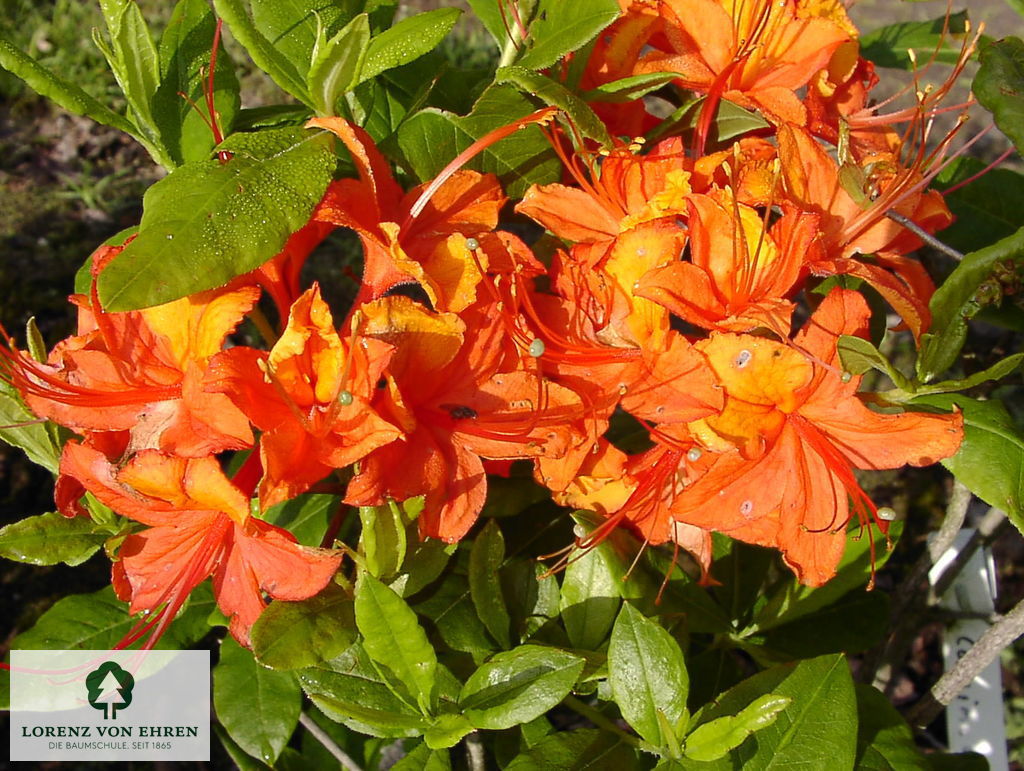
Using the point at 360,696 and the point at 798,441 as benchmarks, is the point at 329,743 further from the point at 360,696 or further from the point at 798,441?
the point at 798,441

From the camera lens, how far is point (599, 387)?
38.5 inches

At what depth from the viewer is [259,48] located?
909mm

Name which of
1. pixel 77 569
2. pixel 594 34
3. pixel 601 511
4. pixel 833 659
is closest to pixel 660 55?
pixel 594 34

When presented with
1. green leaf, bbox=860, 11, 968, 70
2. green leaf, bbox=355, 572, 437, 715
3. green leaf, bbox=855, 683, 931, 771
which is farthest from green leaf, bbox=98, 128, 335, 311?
green leaf, bbox=860, 11, 968, 70

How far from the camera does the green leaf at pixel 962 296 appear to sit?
0.88m

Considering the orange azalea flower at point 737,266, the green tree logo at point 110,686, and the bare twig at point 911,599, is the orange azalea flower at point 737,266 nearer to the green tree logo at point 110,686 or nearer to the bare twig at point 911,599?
the bare twig at point 911,599

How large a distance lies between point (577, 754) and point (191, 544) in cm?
46

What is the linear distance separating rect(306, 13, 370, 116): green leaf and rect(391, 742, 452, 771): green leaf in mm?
665

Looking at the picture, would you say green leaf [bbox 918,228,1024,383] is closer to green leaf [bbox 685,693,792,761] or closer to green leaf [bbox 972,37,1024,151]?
green leaf [bbox 972,37,1024,151]

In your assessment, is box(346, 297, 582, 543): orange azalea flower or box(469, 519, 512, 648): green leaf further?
box(469, 519, 512, 648): green leaf

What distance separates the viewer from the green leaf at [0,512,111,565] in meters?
1.01

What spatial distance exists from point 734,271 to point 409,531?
0.42 metres

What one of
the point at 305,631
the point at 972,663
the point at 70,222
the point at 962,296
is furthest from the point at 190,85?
the point at 70,222

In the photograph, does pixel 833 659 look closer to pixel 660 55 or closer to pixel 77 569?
pixel 660 55
